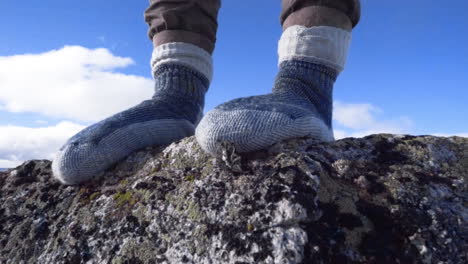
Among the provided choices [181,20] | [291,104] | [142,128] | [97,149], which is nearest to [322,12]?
[291,104]

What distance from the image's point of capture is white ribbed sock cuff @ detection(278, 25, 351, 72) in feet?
4.54

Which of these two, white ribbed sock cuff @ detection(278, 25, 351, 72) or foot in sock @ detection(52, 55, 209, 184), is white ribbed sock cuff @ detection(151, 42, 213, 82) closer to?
foot in sock @ detection(52, 55, 209, 184)

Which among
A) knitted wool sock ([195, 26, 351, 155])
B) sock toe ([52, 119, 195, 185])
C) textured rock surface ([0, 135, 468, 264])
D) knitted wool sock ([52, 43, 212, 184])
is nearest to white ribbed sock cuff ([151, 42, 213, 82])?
knitted wool sock ([52, 43, 212, 184])

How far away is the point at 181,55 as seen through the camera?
1821 mm

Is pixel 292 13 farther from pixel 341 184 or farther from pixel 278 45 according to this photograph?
pixel 341 184

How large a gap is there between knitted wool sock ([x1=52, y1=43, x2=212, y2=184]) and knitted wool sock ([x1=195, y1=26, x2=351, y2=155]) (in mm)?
438

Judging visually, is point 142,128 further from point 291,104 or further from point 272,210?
point 272,210

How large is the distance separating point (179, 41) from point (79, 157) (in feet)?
2.69

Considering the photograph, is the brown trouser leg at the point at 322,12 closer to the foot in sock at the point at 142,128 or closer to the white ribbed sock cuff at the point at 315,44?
the white ribbed sock cuff at the point at 315,44

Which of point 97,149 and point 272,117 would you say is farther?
point 97,149

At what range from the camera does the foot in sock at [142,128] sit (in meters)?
1.30

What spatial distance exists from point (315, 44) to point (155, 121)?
747 mm

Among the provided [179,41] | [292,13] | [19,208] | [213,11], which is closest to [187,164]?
[19,208]

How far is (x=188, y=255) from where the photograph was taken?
82 centimetres
